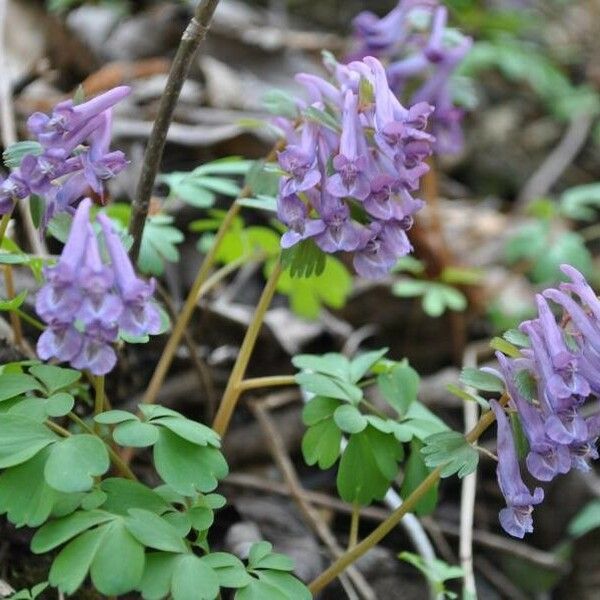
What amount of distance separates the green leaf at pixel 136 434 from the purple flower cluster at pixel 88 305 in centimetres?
15

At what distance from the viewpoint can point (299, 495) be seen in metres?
2.74

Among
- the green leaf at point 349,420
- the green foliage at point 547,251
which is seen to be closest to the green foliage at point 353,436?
the green leaf at point 349,420

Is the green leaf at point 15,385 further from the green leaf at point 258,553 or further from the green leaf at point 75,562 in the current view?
the green leaf at point 258,553

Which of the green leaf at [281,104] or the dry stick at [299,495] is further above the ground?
the green leaf at [281,104]

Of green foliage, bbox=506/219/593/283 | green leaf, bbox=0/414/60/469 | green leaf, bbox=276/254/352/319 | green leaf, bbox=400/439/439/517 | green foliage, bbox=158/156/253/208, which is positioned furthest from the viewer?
green foliage, bbox=506/219/593/283

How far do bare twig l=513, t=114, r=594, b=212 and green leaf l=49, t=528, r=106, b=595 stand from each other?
4.55 metres

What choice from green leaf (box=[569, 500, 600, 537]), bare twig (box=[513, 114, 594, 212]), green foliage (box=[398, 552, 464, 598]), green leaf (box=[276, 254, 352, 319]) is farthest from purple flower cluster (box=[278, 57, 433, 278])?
bare twig (box=[513, 114, 594, 212])

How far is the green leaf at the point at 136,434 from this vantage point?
1.64 m

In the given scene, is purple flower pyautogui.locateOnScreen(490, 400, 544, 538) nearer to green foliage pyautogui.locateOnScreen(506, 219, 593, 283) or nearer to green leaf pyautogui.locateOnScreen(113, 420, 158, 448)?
green leaf pyautogui.locateOnScreen(113, 420, 158, 448)

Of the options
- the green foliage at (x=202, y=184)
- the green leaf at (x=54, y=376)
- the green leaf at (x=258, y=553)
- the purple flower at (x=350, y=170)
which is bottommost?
the green leaf at (x=258, y=553)

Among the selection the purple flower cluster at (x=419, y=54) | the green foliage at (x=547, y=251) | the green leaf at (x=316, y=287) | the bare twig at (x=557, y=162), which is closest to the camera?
the green leaf at (x=316, y=287)

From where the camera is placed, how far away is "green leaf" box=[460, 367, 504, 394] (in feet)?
5.87

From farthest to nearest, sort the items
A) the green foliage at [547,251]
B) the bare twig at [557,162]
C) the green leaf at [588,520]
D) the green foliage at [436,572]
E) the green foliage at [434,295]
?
the bare twig at [557,162] < the green foliage at [547,251] < the green foliage at [434,295] < the green leaf at [588,520] < the green foliage at [436,572]

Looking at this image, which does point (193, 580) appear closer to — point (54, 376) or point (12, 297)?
point (54, 376)
